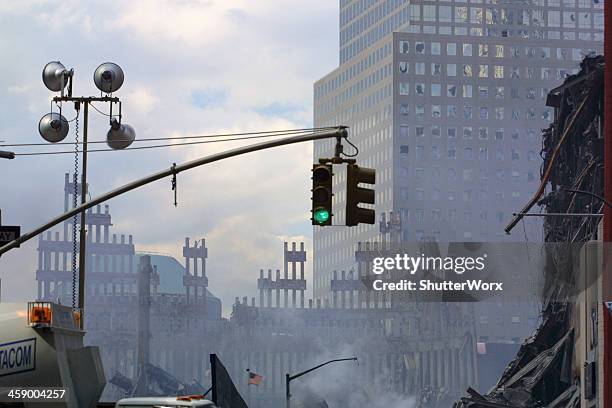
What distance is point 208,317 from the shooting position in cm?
16012

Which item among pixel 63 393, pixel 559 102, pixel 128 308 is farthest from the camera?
pixel 128 308

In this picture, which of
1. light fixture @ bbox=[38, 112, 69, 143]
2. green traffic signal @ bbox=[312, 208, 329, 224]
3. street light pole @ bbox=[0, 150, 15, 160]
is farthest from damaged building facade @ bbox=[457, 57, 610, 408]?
green traffic signal @ bbox=[312, 208, 329, 224]

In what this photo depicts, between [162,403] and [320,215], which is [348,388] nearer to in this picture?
[320,215]

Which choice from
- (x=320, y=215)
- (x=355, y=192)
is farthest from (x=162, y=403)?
(x=355, y=192)

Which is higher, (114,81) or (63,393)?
(114,81)

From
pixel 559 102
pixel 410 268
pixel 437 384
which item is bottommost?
pixel 437 384

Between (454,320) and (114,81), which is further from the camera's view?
(454,320)

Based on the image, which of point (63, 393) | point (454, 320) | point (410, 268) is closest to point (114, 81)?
point (63, 393)

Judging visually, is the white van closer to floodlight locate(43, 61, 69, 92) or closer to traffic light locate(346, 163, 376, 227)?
traffic light locate(346, 163, 376, 227)

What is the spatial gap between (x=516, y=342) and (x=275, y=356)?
143ft

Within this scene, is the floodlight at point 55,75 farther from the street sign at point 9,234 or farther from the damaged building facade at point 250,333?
the damaged building facade at point 250,333

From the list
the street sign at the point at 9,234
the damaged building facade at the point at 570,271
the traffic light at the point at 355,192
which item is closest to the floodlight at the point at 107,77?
the street sign at the point at 9,234

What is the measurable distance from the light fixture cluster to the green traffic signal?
9.38 meters

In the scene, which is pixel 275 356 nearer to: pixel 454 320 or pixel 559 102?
pixel 454 320
